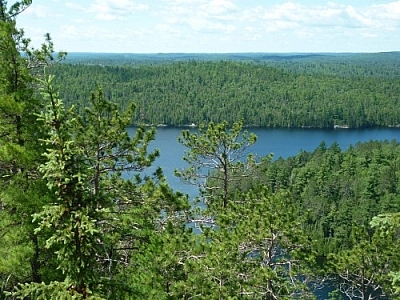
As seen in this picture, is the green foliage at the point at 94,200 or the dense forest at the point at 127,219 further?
the dense forest at the point at 127,219

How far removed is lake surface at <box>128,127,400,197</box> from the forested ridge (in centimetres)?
639

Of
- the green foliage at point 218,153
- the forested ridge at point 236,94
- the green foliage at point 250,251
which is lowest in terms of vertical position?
the forested ridge at point 236,94

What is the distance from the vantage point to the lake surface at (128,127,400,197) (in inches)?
2945

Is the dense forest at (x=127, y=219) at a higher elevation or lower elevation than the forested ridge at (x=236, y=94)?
higher

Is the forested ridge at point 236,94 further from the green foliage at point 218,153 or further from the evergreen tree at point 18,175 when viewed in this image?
the evergreen tree at point 18,175

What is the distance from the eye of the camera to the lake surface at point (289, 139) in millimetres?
74812

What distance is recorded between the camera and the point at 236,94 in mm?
140375

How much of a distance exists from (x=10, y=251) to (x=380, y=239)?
28.2 ft

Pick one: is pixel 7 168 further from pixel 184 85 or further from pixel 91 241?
pixel 184 85

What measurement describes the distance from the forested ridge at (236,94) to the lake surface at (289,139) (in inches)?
252

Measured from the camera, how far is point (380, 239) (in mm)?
11500

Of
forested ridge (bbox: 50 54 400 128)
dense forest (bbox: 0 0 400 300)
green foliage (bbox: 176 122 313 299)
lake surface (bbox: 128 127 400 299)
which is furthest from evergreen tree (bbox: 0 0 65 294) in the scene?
forested ridge (bbox: 50 54 400 128)

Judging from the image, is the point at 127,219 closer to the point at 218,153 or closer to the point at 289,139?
the point at 218,153

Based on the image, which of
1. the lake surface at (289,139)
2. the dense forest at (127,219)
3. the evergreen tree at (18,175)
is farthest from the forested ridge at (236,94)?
the evergreen tree at (18,175)
